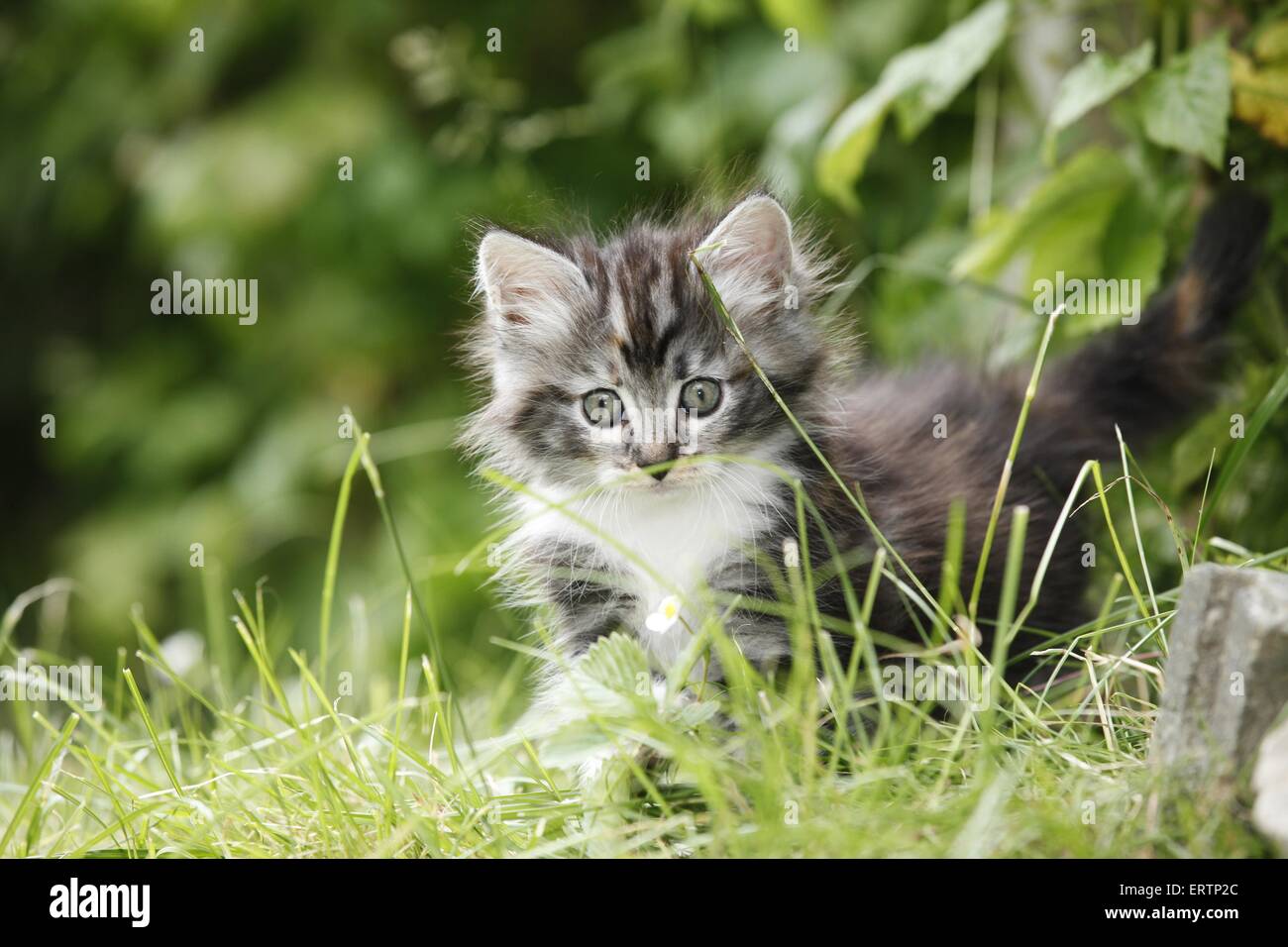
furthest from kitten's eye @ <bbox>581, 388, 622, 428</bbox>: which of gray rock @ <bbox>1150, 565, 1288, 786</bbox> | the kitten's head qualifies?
gray rock @ <bbox>1150, 565, 1288, 786</bbox>

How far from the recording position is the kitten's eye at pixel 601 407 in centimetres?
234

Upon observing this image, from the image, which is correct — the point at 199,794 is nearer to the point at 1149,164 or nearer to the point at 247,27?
the point at 1149,164

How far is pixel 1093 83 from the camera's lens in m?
2.67

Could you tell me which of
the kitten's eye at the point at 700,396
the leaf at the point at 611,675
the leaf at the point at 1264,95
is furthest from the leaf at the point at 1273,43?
the leaf at the point at 611,675

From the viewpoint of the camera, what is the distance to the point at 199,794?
2.26 m

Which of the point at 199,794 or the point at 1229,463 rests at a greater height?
the point at 1229,463

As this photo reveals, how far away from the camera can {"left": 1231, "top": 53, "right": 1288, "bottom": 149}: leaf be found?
2705mm

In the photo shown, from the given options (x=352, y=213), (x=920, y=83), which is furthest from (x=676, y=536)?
(x=352, y=213)

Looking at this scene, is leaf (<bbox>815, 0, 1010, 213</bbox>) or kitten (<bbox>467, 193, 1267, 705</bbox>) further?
leaf (<bbox>815, 0, 1010, 213</bbox>)

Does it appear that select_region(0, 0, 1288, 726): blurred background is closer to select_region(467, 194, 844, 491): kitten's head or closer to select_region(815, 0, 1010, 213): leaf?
select_region(815, 0, 1010, 213): leaf

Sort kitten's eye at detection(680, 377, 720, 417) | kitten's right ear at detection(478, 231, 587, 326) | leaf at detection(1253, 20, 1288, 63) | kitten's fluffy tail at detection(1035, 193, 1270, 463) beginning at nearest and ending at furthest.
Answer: kitten's eye at detection(680, 377, 720, 417) < kitten's right ear at detection(478, 231, 587, 326) < leaf at detection(1253, 20, 1288, 63) < kitten's fluffy tail at detection(1035, 193, 1270, 463)

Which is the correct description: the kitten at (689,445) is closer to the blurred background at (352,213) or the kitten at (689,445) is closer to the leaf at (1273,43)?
the blurred background at (352,213)

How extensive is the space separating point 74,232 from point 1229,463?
4.71 metres

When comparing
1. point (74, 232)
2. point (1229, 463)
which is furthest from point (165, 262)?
point (1229, 463)
